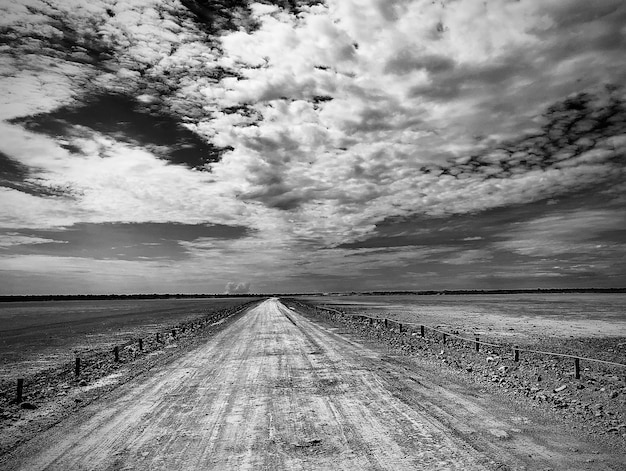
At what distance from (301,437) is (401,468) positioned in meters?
2.08

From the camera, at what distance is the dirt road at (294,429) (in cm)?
638

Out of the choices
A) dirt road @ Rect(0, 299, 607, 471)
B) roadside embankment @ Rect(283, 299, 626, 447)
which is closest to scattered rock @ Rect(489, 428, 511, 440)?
dirt road @ Rect(0, 299, 607, 471)

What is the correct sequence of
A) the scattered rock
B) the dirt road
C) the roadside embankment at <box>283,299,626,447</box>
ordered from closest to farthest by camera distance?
the dirt road
the scattered rock
the roadside embankment at <box>283,299,626,447</box>

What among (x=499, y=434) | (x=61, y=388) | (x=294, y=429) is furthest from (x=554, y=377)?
(x=61, y=388)

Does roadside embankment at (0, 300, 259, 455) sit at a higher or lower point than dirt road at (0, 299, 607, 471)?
lower

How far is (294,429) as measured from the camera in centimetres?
780

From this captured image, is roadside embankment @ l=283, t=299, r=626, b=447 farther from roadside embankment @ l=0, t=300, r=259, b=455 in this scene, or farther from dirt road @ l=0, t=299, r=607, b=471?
roadside embankment @ l=0, t=300, r=259, b=455

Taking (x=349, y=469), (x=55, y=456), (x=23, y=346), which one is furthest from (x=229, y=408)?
(x=23, y=346)

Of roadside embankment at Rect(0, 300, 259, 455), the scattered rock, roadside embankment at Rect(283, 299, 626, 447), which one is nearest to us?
the scattered rock

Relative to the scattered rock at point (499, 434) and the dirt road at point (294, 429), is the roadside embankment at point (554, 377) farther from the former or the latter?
the scattered rock at point (499, 434)

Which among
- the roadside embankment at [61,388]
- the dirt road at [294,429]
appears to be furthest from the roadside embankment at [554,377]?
the roadside embankment at [61,388]

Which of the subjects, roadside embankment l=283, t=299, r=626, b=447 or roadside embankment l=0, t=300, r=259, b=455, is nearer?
roadside embankment l=283, t=299, r=626, b=447

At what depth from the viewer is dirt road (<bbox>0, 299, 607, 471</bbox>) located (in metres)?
6.38

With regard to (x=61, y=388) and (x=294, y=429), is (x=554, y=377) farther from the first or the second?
(x=61, y=388)
